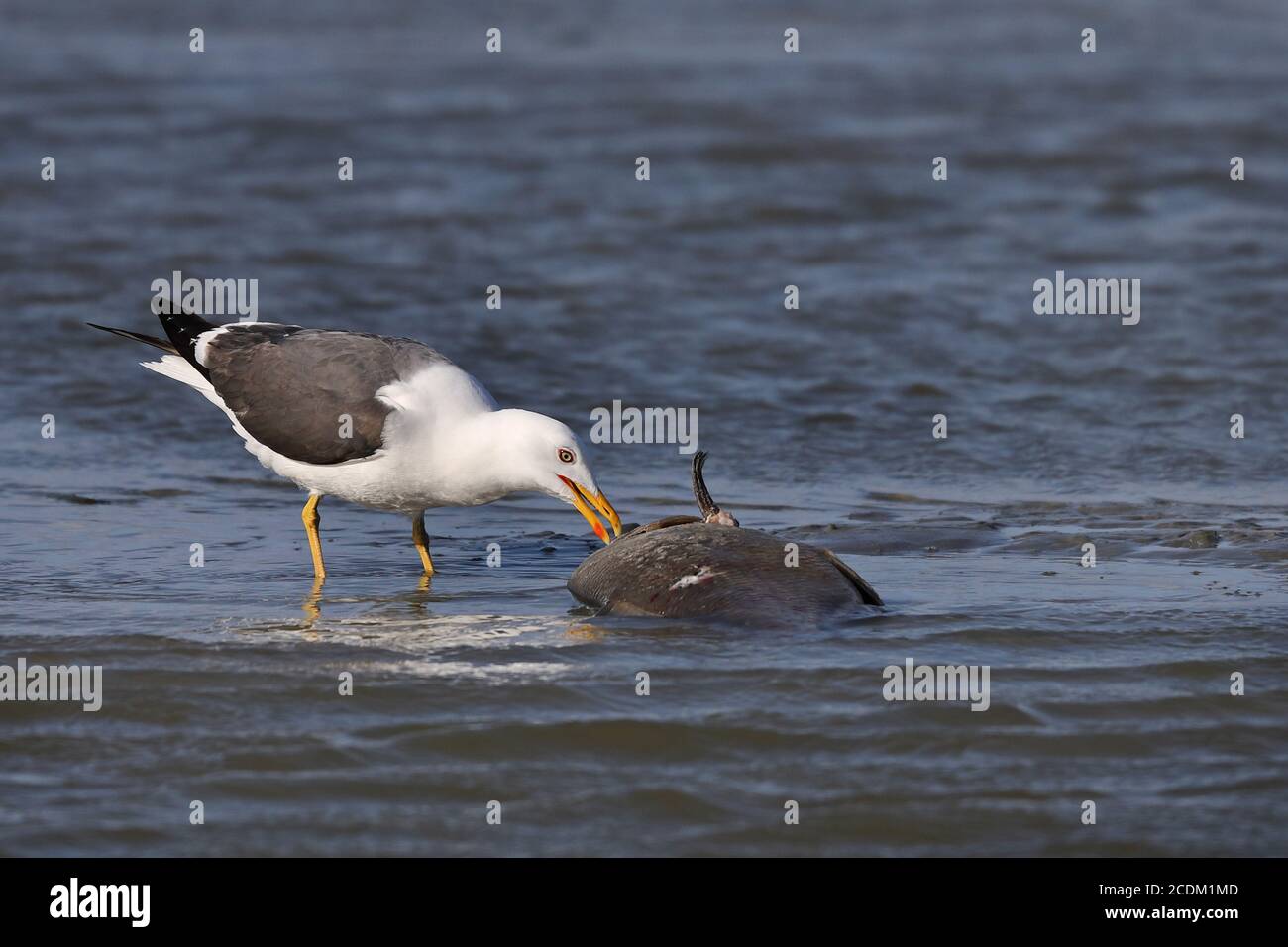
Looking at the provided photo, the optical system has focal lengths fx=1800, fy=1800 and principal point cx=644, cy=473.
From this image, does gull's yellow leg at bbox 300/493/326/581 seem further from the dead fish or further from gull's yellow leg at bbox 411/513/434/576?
the dead fish

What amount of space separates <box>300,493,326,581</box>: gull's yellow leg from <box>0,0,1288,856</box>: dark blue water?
0.44 ft

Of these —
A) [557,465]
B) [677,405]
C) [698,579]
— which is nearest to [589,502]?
[557,465]

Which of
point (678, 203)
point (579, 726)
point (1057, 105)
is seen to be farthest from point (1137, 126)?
point (579, 726)

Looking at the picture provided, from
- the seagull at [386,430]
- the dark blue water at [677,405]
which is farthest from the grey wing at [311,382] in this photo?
the dark blue water at [677,405]

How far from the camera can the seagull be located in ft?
24.2

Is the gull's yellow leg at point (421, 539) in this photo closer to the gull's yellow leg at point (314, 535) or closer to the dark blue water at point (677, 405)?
the dark blue water at point (677, 405)

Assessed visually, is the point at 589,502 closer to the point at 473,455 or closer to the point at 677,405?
the point at 473,455

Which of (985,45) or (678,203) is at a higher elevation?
(985,45)

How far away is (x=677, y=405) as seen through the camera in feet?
35.9

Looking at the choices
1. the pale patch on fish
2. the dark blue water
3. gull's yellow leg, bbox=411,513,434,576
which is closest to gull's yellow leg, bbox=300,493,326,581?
the dark blue water

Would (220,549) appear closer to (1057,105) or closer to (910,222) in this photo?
(910,222)

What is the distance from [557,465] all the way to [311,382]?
4.16 ft

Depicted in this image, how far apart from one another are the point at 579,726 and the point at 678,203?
10.3 m

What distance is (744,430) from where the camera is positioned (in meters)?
10.5
